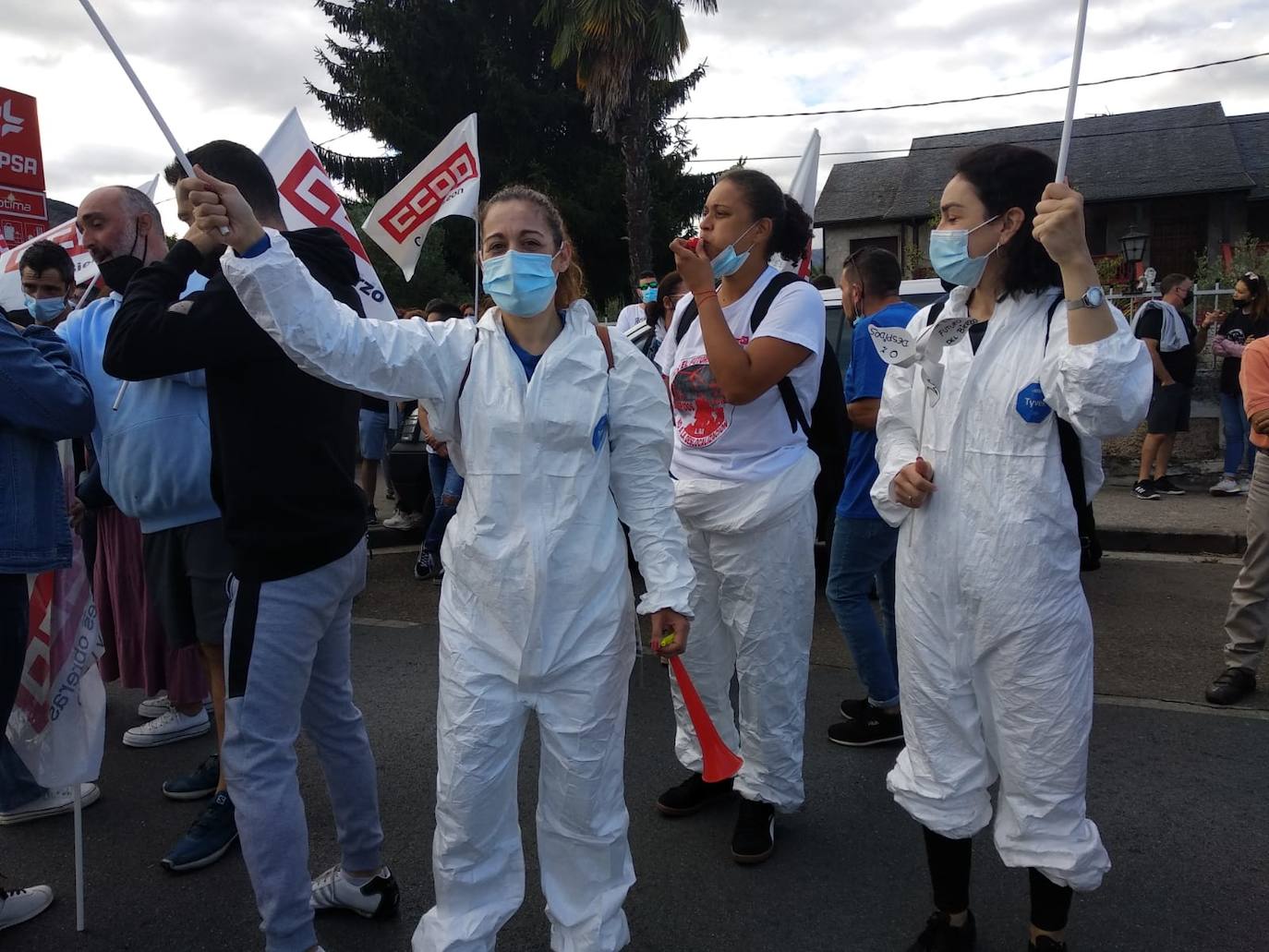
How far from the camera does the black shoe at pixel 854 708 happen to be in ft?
12.5

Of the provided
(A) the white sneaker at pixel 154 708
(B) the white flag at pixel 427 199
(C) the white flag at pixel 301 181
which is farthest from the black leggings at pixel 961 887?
(B) the white flag at pixel 427 199

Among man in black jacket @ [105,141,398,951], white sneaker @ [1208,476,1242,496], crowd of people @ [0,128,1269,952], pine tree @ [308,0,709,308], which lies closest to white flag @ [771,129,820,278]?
crowd of people @ [0,128,1269,952]

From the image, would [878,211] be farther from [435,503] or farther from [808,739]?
[808,739]

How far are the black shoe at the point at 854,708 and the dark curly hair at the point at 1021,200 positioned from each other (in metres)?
2.06

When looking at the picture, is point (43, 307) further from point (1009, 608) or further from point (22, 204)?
point (1009, 608)

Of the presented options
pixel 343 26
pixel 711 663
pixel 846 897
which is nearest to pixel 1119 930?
pixel 846 897

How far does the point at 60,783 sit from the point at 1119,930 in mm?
2994

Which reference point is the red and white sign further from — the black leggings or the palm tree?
the palm tree

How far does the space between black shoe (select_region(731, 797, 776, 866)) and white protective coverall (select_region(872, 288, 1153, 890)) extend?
0.74m

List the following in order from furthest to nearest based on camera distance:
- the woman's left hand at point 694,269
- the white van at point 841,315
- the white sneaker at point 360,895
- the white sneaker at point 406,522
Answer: the white sneaker at point 406,522
the white van at point 841,315
the woman's left hand at point 694,269
the white sneaker at point 360,895

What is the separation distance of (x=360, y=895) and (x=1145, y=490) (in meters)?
7.67

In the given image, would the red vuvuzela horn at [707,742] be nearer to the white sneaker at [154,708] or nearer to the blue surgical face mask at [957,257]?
the blue surgical face mask at [957,257]

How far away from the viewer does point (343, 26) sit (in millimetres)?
21375

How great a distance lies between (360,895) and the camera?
8.77ft
